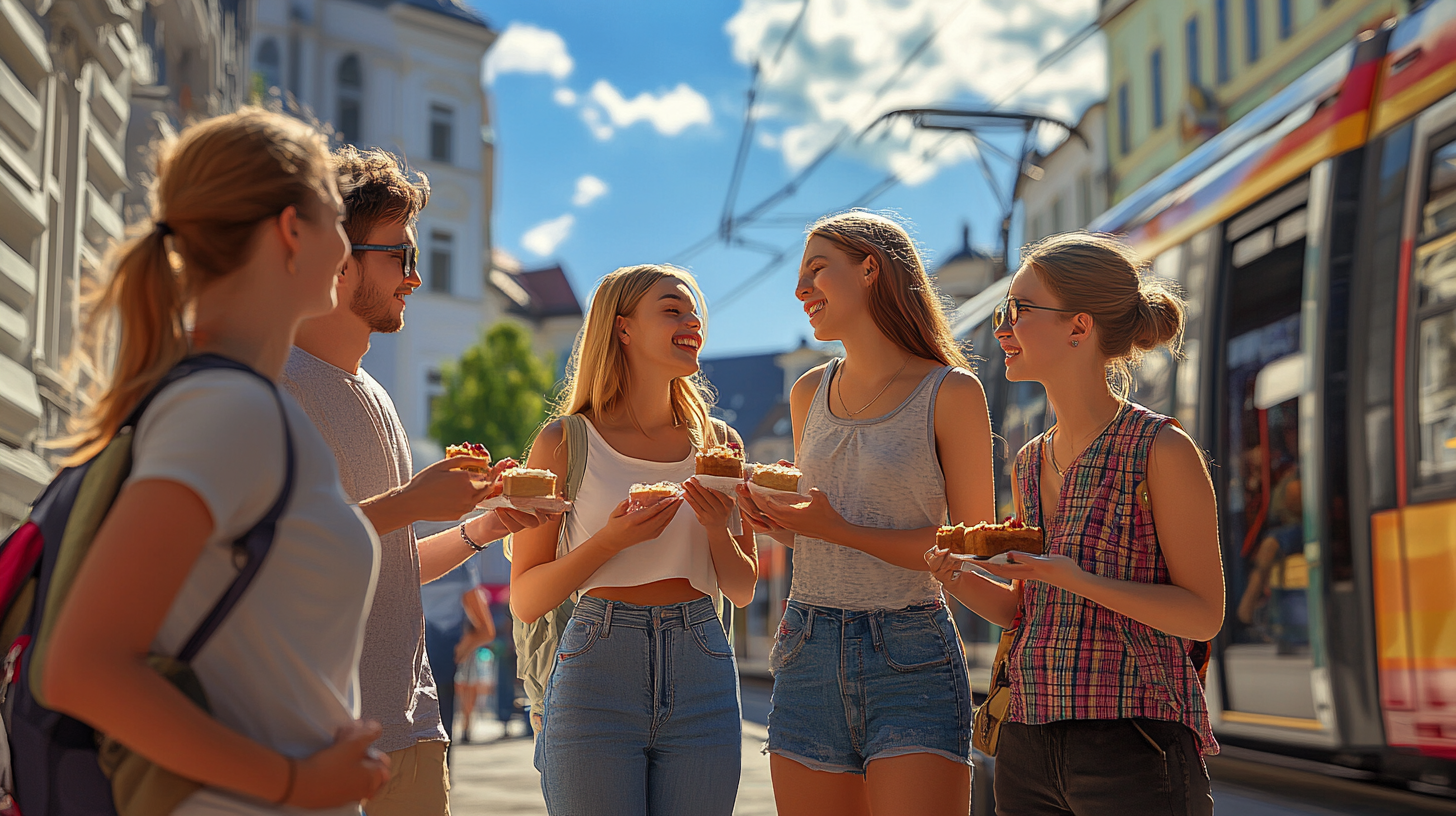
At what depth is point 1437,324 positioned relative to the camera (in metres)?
5.41

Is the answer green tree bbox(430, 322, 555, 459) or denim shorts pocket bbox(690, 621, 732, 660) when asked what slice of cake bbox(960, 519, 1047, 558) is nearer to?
denim shorts pocket bbox(690, 621, 732, 660)

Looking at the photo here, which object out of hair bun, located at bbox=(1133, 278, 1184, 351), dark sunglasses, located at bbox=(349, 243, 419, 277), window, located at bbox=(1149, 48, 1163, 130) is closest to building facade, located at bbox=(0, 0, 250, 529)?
dark sunglasses, located at bbox=(349, 243, 419, 277)

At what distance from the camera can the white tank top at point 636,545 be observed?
3.27 m


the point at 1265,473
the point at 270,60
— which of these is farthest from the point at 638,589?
the point at 270,60

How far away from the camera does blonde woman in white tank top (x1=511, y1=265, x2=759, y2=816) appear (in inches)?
122

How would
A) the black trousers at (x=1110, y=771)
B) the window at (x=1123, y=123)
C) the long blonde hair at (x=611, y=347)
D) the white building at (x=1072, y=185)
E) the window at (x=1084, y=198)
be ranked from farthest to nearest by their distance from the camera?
the window at (x=1084, y=198)
the white building at (x=1072, y=185)
the window at (x=1123, y=123)
the long blonde hair at (x=611, y=347)
the black trousers at (x=1110, y=771)

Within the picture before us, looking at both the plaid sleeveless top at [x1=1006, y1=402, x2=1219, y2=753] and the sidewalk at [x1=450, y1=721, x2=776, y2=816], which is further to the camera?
the sidewalk at [x1=450, y1=721, x2=776, y2=816]

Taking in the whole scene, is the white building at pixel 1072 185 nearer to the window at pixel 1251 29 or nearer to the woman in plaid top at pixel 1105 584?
the window at pixel 1251 29

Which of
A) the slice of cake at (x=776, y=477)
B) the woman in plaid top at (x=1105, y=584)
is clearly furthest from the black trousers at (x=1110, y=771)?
the slice of cake at (x=776, y=477)

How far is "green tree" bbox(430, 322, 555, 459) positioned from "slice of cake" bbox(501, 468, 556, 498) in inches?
1217

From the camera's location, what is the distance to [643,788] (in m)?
3.10

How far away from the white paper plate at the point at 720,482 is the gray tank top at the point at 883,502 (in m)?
0.29

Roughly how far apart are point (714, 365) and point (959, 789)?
84.3 m

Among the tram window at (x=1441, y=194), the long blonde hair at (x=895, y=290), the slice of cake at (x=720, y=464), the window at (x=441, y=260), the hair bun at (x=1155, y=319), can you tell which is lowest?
the slice of cake at (x=720, y=464)
